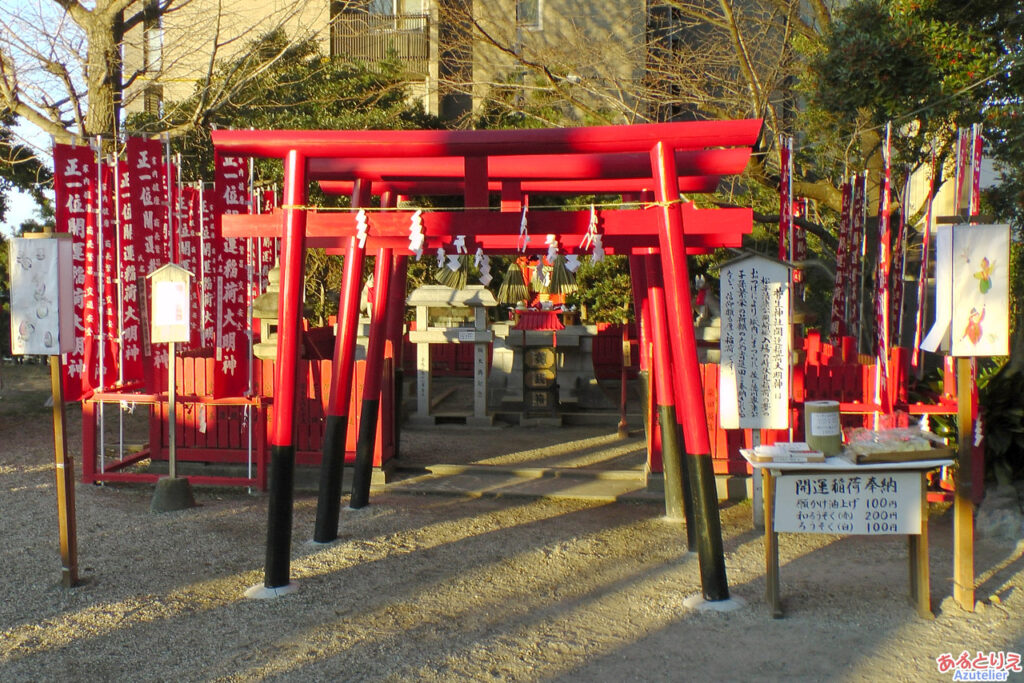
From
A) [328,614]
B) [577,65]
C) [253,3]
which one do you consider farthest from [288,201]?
[253,3]

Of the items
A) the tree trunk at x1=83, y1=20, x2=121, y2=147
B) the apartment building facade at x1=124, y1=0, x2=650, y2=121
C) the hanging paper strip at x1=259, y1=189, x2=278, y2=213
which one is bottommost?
the hanging paper strip at x1=259, y1=189, x2=278, y2=213

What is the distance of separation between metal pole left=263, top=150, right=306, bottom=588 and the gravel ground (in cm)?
29

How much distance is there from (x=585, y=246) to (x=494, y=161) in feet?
3.91

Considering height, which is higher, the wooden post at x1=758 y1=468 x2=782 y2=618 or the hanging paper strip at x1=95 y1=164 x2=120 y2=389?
the hanging paper strip at x1=95 y1=164 x2=120 y2=389

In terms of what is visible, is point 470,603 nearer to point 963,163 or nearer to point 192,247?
point 963,163

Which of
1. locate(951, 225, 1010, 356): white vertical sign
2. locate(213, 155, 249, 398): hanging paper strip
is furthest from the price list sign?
locate(213, 155, 249, 398): hanging paper strip

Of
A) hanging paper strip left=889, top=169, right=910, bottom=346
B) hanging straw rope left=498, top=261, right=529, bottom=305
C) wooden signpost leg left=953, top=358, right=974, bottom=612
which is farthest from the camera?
hanging straw rope left=498, top=261, right=529, bottom=305

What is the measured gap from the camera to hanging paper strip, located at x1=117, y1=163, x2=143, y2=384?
28.2 ft

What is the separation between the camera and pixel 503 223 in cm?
586

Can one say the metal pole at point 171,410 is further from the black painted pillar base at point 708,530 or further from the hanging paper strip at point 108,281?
the black painted pillar base at point 708,530

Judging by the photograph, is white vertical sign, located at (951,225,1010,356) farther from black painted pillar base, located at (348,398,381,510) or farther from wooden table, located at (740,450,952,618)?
black painted pillar base, located at (348,398,381,510)

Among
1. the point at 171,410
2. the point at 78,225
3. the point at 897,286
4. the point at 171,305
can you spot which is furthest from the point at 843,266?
the point at 78,225

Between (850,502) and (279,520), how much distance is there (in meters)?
3.45

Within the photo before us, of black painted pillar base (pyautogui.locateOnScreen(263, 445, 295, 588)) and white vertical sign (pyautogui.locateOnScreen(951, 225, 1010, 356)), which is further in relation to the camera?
black painted pillar base (pyautogui.locateOnScreen(263, 445, 295, 588))
